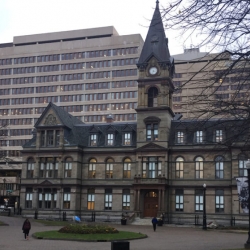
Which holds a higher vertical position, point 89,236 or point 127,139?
point 127,139

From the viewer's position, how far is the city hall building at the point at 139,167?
59219 millimetres

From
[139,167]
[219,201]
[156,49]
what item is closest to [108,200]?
[139,167]

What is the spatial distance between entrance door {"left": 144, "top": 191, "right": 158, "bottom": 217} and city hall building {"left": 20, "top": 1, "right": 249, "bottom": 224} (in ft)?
0.44

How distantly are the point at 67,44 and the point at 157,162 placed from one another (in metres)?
69.5

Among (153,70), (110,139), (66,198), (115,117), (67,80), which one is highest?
(67,80)

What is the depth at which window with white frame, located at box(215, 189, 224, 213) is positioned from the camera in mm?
58250

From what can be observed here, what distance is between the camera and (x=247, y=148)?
2294 centimetres

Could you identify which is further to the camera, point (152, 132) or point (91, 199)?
point (91, 199)

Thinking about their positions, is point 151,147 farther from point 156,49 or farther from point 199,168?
point 156,49

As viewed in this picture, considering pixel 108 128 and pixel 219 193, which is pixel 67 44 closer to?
pixel 108 128

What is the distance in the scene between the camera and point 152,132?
202 ft

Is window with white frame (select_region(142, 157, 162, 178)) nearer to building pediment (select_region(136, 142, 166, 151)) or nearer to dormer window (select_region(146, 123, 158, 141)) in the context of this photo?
building pediment (select_region(136, 142, 166, 151))

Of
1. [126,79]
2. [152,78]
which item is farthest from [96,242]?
[126,79]

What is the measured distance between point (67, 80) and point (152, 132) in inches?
2420
